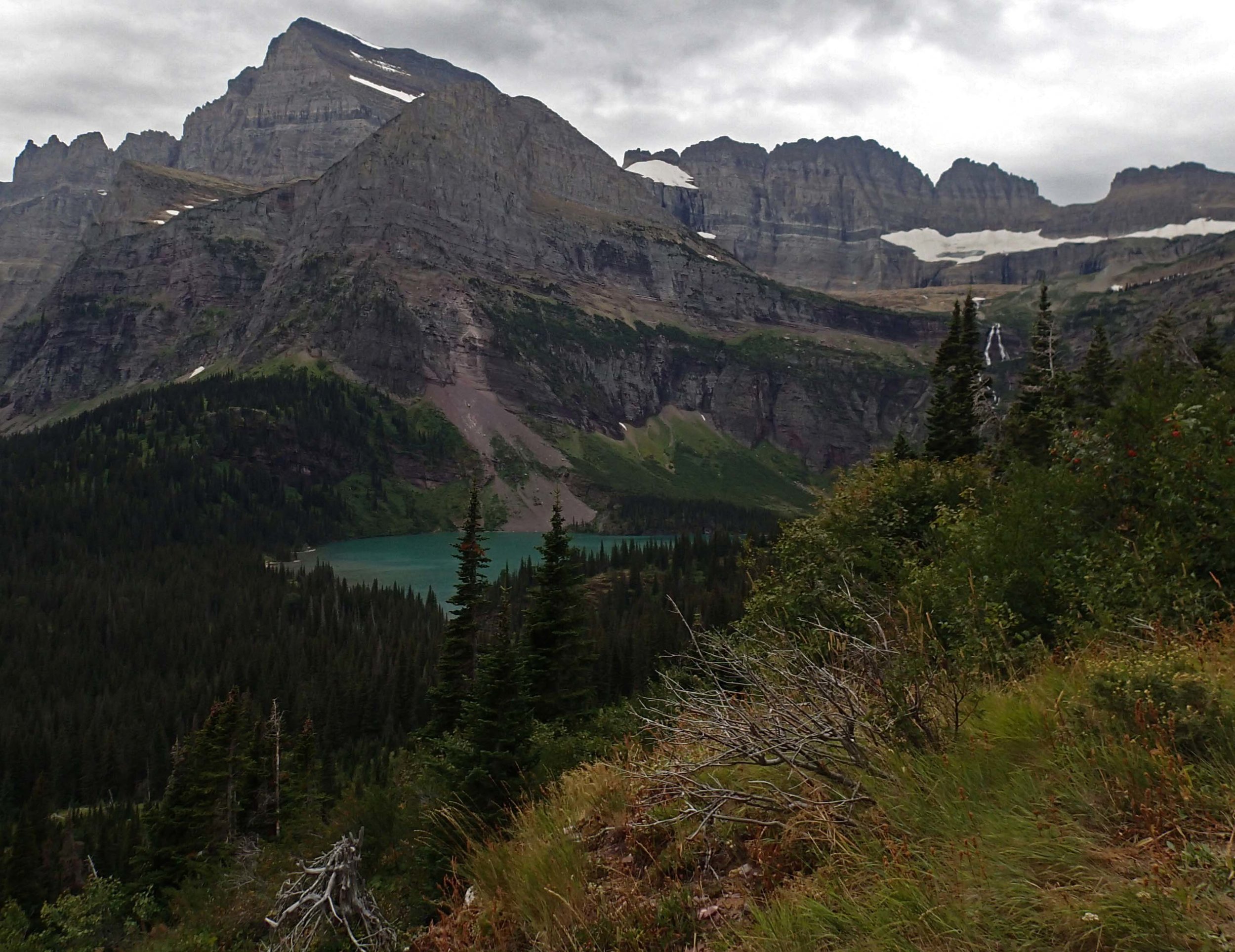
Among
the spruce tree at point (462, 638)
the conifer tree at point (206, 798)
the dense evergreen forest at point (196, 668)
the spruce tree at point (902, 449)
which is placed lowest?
the dense evergreen forest at point (196, 668)

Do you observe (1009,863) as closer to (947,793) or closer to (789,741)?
(947,793)

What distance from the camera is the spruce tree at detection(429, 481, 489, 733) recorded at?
107ft

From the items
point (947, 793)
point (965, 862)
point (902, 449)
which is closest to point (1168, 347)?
point (902, 449)

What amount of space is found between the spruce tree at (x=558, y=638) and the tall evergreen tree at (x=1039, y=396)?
60.9 feet

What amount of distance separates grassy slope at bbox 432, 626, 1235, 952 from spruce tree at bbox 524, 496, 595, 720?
22289mm

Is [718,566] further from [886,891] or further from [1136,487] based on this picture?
[886,891]

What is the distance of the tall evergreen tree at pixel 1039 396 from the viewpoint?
30391mm

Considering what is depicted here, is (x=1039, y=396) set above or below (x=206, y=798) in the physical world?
above

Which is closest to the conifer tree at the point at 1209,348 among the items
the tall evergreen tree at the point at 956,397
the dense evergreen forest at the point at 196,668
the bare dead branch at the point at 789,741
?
the tall evergreen tree at the point at 956,397

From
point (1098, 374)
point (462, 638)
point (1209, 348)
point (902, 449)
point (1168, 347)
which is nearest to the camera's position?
point (1168, 347)

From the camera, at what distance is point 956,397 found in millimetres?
44906

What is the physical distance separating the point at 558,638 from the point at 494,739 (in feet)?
55.7

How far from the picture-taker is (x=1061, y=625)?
394 inches

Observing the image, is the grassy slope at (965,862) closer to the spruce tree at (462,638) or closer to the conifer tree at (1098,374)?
the spruce tree at (462,638)
